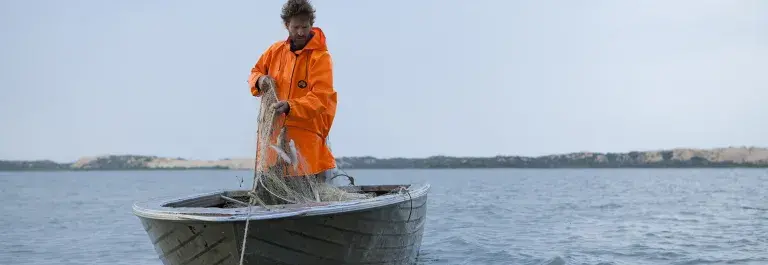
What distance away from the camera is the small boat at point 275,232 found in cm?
546

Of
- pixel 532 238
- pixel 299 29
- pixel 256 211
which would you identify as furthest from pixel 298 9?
pixel 532 238

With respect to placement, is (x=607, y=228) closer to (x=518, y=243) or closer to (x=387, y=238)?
(x=518, y=243)

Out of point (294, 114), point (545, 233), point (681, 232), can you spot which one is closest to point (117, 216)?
point (545, 233)

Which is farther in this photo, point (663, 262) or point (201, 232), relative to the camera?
point (663, 262)

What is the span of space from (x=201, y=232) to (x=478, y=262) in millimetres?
7238

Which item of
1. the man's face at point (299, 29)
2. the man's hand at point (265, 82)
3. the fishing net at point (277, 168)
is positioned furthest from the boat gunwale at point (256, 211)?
the man's face at point (299, 29)

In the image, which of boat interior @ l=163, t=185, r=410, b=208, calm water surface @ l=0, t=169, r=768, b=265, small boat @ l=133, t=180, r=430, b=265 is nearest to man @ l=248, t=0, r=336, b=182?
boat interior @ l=163, t=185, r=410, b=208

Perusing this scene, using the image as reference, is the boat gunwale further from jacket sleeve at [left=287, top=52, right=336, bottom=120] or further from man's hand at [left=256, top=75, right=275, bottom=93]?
man's hand at [left=256, top=75, right=275, bottom=93]

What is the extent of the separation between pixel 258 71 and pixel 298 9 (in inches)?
36.2

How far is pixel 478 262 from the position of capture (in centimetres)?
1209

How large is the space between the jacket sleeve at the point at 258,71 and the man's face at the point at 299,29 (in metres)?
0.46

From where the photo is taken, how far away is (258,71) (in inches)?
269

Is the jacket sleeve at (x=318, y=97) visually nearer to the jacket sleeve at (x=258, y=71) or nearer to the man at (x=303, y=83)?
the man at (x=303, y=83)

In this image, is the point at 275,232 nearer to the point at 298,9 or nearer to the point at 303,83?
the point at 303,83
